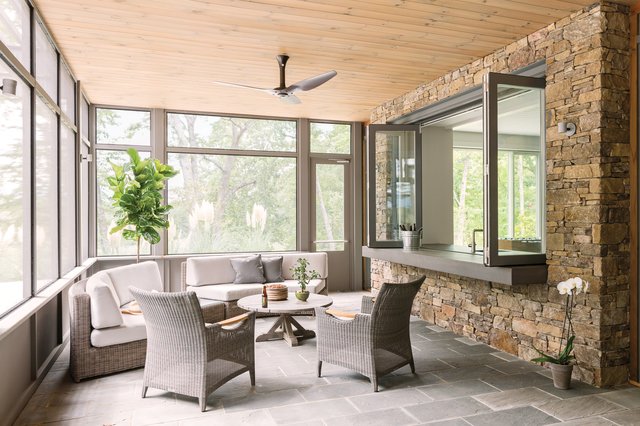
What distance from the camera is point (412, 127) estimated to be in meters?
6.56

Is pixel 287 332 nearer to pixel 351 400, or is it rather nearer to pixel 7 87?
pixel 351 400

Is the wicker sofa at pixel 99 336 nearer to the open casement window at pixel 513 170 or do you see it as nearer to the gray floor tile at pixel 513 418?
the gray floor tile at pixel 513 418

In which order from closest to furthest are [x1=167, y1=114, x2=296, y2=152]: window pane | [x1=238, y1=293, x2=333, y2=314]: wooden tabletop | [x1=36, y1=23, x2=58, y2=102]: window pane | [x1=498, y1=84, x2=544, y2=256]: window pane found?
[x1=36, y1=23, x2=58, y2=102]: window pane < [x1=498, y1=84, x2=544, y2=256]: window pane < [x1=238, y1=293, x2=333, y2=314]: wooden tabletop < [x1=167, y1=114, x2=296, y2=152]: window pane

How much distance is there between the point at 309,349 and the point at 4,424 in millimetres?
2647

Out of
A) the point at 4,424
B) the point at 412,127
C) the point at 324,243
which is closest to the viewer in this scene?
the point at 4,424

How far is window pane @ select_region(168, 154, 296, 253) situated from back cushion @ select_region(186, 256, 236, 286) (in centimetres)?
112

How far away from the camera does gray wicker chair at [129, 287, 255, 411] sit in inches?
133

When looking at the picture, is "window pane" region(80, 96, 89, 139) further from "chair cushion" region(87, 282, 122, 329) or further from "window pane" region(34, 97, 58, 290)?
"chair cushion" region(87, 282, 122, 329)

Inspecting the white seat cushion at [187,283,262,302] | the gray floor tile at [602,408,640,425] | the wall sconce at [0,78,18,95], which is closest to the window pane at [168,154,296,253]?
the white seat cushion at [187,283,262,302]

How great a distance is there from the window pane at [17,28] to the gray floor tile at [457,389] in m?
3.77

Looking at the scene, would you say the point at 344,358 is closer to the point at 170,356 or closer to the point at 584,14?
the point at 170,356

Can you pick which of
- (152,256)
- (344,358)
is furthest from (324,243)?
(344,358)

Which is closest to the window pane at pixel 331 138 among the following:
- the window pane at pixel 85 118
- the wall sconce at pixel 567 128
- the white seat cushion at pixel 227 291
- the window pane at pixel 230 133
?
the window pane at pixel 230 133

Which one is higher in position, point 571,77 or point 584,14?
point 584,14
